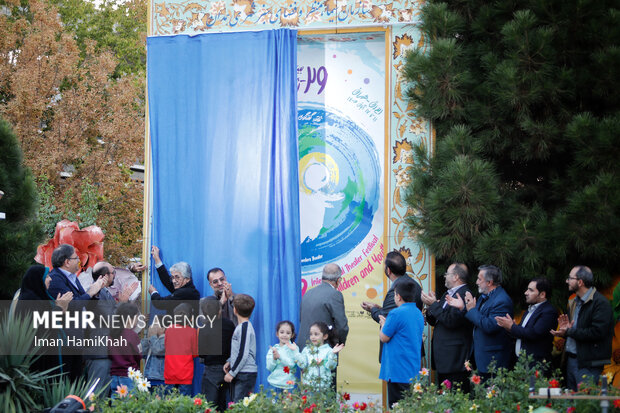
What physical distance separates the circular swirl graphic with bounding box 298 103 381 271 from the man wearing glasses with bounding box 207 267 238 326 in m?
0.87

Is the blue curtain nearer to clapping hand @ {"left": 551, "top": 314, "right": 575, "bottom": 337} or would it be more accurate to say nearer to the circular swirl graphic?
the circular swirl graphic

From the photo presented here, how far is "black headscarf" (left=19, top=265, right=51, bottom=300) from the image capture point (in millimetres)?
5879

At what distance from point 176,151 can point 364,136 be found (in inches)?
72.3

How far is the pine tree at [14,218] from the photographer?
8.70 metres

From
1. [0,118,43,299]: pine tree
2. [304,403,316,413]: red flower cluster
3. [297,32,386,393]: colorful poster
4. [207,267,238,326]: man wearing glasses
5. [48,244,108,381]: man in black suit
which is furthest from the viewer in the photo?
[0,118,43,299]: pine tree

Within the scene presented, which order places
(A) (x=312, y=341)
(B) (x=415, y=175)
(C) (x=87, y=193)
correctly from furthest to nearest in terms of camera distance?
(C) (x=87, y=193) → (B) (x=415, y=175) → (A) (x=312, y=341)

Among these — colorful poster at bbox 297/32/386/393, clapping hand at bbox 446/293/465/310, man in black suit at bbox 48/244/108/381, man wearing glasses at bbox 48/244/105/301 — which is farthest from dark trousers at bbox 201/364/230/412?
clapping hand at bbox 446/293/465/310

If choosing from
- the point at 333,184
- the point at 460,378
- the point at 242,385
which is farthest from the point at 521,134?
the point at 242,385

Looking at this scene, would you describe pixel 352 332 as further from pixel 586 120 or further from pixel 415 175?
pixel 586 120

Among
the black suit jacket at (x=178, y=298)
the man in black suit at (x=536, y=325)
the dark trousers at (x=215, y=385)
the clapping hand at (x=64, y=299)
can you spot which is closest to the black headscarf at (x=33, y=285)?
the clapping hand at (x=64, y=299)

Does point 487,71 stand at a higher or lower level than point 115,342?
higher

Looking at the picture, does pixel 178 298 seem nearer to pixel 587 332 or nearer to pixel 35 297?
pixel 35 297

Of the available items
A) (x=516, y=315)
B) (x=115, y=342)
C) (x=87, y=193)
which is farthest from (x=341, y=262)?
(x=87, y=193)

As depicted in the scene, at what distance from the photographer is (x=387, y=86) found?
7.34 meters
